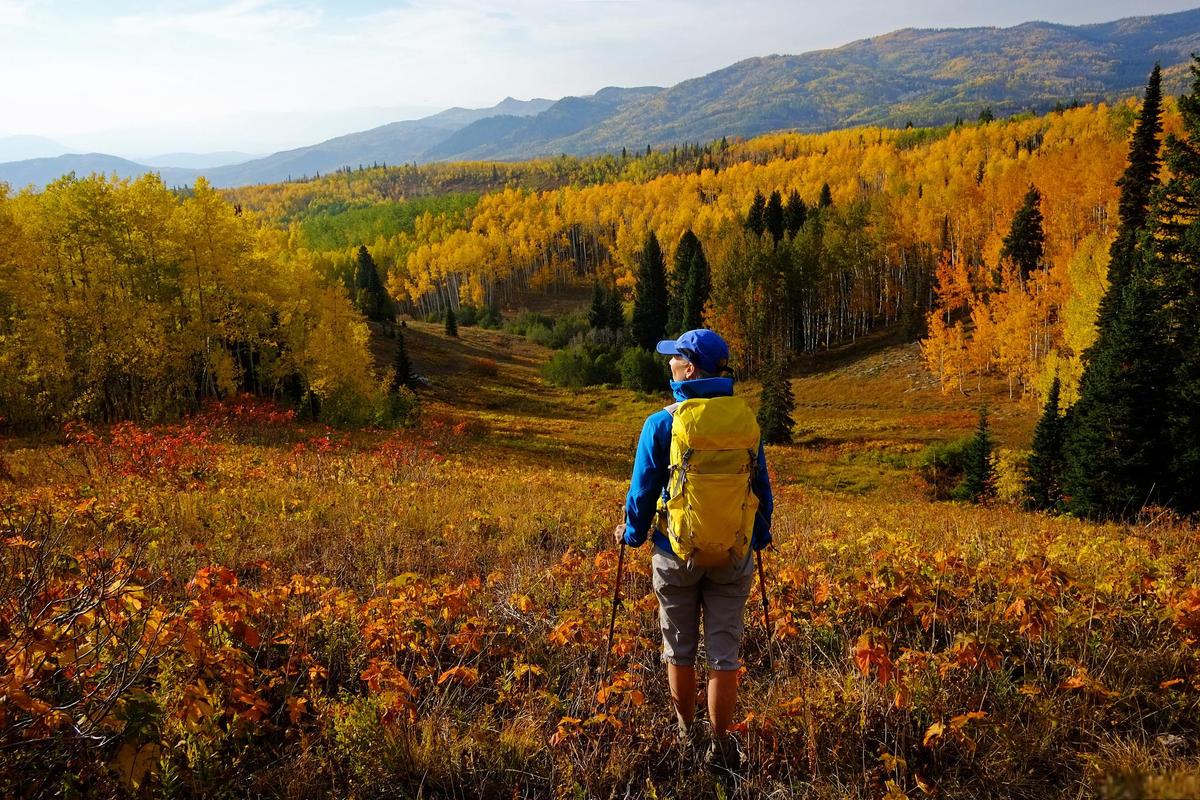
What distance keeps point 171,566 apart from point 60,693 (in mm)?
2687

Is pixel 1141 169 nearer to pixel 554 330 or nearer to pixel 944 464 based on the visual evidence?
pixel 944 464

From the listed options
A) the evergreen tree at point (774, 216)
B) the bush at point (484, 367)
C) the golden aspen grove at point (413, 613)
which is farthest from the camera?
the evergreen tree at point (774, 216)

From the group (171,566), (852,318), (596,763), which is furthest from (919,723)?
(852,318)

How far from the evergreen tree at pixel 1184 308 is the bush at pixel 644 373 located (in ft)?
129

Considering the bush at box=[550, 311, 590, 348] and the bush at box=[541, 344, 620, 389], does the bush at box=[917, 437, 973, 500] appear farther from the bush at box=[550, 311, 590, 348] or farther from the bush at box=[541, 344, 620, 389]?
the bush at box=[550, 311, 590, 348]

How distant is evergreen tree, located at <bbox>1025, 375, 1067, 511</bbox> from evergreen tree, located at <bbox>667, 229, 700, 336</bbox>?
42.6 m

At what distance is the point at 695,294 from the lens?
6488cm

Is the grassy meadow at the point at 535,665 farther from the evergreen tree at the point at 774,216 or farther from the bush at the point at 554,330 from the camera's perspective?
the bush at the point at 554,330

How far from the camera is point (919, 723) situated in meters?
3.67

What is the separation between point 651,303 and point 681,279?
14.7ft

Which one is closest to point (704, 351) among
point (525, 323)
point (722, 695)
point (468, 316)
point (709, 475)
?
point (709, 475)

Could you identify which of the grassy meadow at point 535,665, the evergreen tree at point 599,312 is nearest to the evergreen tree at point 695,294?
the evergreen tree at point 599,312

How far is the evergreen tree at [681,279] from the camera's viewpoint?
222 feet

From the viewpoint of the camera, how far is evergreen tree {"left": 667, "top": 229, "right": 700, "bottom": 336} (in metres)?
67.6
